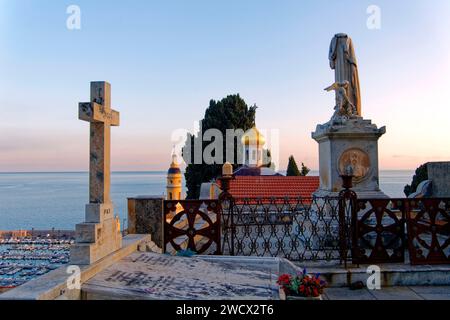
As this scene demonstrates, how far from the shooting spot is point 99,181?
541 cm

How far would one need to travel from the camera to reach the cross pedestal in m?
4.86

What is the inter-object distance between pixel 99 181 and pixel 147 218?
1910 millimetres

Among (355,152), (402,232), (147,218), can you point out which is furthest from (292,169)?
(147,218)

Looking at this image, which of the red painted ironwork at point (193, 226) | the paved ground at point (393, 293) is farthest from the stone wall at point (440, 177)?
the red painted ironwork at point (193, 226)

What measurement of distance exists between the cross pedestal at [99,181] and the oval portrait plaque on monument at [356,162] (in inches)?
206

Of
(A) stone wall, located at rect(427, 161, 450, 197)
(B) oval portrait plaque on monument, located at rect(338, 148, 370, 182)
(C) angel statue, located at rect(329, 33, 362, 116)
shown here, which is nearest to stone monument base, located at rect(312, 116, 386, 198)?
(B) oval portrait plaque on monument, located at rect(338, 148, 370, 182)

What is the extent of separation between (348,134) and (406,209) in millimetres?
2337

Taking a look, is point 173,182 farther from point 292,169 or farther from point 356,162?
point 356,162

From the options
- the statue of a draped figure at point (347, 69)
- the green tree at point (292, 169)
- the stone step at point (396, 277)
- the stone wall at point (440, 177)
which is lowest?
the stone step at point (396, 277)

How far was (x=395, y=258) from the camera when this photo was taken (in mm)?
6590

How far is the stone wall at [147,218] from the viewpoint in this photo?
7.04 metres

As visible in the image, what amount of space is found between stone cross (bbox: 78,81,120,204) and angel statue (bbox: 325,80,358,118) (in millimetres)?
5520

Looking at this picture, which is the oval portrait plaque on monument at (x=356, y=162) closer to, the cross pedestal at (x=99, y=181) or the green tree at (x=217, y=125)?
the cross pedestal at (x=99, y=181)

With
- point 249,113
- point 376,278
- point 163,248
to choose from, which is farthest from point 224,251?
point 249,113
